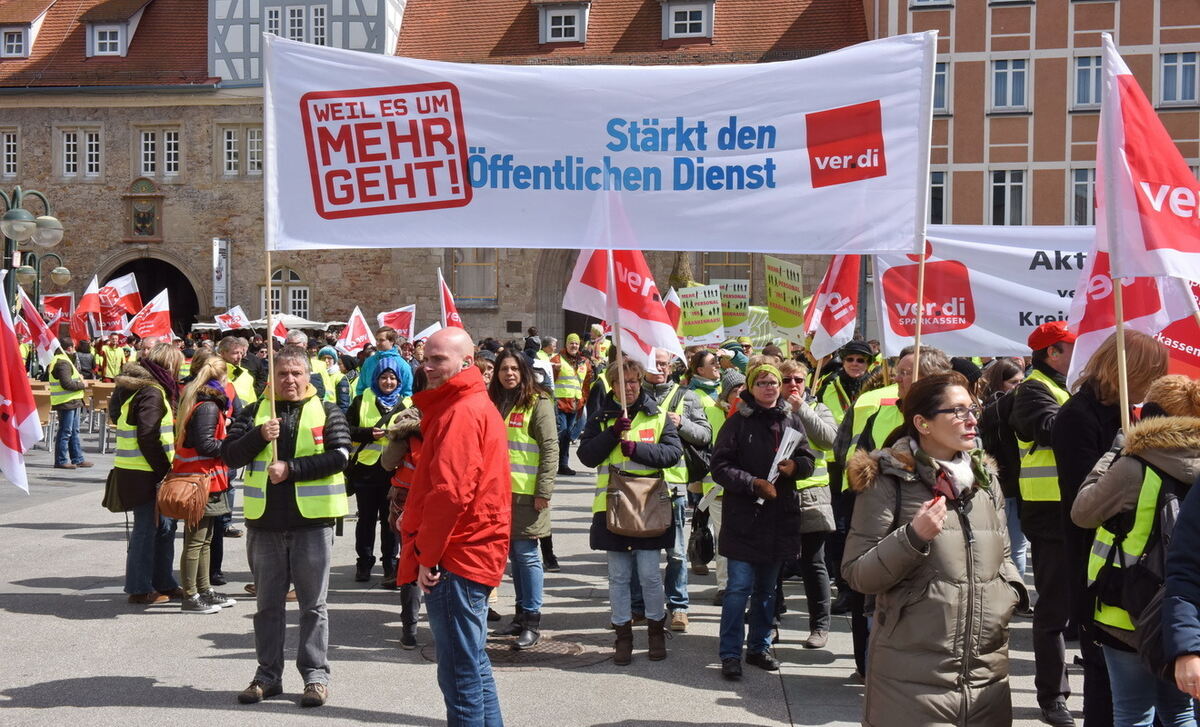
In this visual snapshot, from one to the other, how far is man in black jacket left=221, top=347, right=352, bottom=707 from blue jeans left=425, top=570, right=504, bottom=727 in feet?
4.79

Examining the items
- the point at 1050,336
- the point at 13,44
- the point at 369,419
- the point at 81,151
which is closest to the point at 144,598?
the point at 369,419

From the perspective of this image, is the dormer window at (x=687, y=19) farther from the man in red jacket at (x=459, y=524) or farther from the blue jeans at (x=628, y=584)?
the man in red jacket at (x=459, y=524)

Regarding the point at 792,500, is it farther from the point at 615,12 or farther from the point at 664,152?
the point at 615,12

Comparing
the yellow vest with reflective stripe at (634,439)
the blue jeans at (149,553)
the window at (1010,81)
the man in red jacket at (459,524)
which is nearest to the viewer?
the man in red jacket at (459,524)

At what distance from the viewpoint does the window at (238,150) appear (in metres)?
40.4

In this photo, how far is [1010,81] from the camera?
34.9 m

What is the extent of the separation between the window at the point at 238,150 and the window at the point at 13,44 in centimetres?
758

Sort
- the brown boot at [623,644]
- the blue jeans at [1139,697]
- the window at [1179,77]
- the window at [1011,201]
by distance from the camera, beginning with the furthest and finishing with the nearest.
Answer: the window at [1011,201] < the window at [1179,77] < the brown boot at [623,644] < the blue jeans at [1139,697]

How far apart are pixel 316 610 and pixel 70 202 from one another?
127 feet

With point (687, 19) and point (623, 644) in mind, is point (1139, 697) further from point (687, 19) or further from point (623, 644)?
point (687, 19)

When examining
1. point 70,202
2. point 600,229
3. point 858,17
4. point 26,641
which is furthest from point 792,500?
point 70,202

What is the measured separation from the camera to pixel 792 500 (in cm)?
683

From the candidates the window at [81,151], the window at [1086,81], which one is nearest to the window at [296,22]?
the window at [81,151]

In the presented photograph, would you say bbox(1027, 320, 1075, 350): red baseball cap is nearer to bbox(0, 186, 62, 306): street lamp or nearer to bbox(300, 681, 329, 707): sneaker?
bbox(300, 681, 329, 707): sneaker
